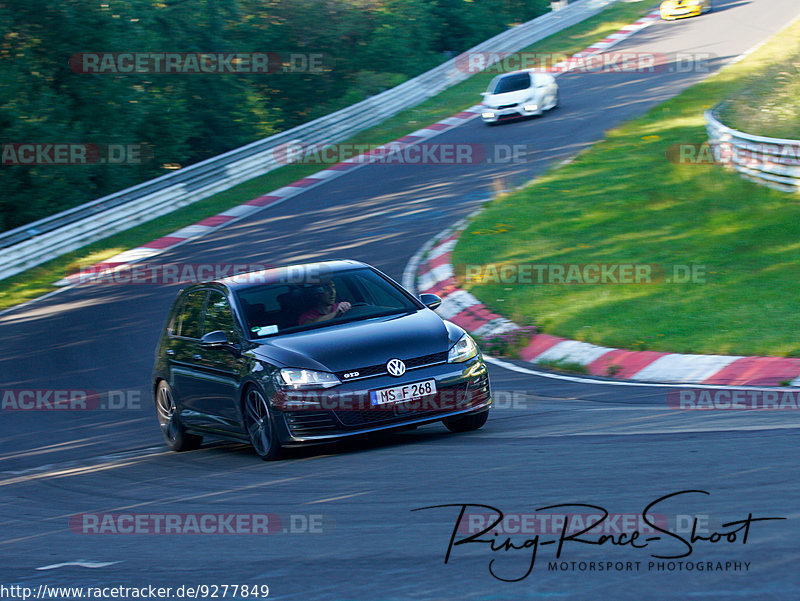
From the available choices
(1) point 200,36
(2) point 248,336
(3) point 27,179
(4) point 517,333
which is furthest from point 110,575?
(1) point 200,36

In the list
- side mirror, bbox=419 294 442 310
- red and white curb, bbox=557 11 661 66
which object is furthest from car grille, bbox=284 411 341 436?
red and white curb, bbox=557 11 661 66

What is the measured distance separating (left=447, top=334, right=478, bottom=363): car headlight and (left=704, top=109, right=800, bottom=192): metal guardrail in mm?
9000

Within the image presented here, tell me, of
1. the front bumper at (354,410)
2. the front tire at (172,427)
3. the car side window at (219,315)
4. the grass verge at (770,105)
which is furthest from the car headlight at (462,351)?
the grass verge at (770,105)

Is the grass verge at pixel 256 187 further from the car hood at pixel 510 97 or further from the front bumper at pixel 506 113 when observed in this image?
the car hood at pixel 510 97

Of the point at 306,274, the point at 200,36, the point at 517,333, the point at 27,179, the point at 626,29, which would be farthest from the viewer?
the point at 626,29

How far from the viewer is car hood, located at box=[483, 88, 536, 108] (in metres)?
27.8

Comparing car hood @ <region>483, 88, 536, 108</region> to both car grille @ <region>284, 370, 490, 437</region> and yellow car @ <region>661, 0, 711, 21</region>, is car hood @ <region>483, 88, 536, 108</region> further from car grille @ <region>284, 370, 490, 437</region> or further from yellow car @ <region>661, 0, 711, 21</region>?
car grille @ <region>284, 370, 490, 437</region>

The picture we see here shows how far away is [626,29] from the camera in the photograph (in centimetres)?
4194

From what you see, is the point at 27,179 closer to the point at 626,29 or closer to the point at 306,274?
the point at 306,274

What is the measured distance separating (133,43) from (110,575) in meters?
24.8

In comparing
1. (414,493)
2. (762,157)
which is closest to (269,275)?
(414,493)

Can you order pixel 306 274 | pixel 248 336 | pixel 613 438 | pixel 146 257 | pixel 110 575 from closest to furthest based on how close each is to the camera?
1. pixel 110 575
2. pixel 613 438
3. pixel 248 336
4. pixel 306 274
5. pixel 146 257

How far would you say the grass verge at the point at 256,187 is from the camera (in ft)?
63.5

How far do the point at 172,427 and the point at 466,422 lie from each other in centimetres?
294
